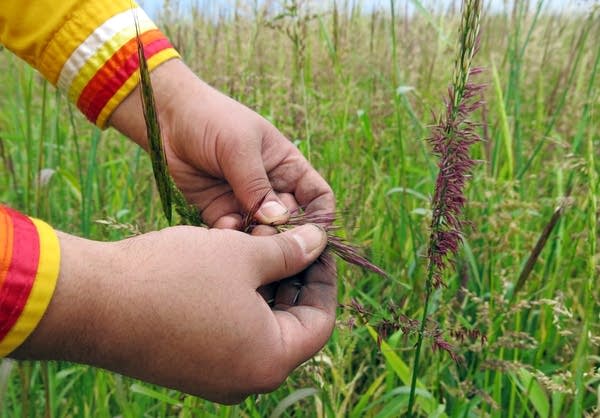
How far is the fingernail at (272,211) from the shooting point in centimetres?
118

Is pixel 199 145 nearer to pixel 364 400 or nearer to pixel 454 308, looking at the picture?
pixel 364 400

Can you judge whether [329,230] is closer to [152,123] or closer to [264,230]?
[264,230]

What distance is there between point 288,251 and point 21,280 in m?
0.39

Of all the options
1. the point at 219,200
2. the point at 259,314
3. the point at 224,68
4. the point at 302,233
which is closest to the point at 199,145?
the point at 219,200

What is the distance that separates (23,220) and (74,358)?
199 mm

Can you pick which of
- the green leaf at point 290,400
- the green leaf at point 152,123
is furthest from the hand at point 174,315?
the green leaf at point 290,400

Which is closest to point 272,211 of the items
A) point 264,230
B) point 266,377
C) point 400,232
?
point 264,230

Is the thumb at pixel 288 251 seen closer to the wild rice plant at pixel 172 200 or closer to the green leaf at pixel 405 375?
the wild rice plant at pixel 172 200

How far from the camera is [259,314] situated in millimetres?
948

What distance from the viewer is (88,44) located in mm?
1391

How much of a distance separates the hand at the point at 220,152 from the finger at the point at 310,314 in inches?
7.6

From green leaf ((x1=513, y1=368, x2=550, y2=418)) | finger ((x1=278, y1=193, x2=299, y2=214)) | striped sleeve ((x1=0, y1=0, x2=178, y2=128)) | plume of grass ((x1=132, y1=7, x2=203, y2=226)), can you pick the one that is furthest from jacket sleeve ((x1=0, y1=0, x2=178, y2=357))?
green leaf ((x1=513, y1=368, x2=550, y2=418))

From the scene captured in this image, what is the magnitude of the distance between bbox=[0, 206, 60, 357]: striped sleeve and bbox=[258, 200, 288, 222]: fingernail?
0.42m

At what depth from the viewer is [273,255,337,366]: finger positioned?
3.32 feet
